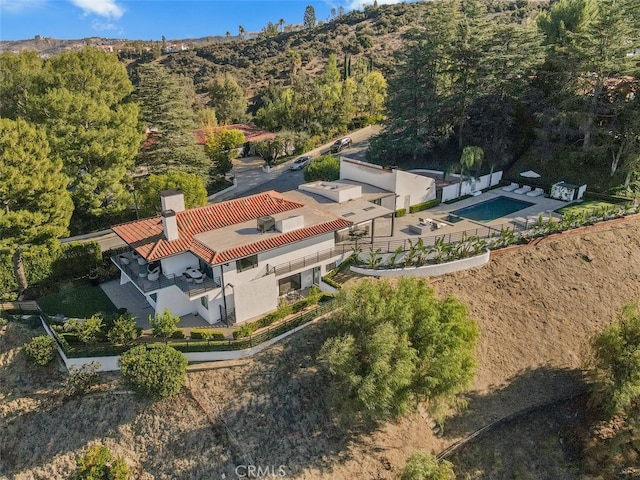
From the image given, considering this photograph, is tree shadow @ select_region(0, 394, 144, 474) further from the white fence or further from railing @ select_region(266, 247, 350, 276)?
the white fence

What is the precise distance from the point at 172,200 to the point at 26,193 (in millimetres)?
8114

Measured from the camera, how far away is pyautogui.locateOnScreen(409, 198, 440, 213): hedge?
119 ft

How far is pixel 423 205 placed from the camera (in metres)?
36.8

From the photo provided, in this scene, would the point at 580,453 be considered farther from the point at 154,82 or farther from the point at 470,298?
the point at 154,82

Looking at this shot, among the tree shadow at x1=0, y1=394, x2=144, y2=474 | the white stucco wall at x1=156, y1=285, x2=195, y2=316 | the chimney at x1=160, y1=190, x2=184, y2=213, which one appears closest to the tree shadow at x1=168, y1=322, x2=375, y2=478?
the tree shadow at x1=0, y1=394, x2=144, y2=474

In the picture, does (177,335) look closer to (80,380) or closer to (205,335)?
(205,335)

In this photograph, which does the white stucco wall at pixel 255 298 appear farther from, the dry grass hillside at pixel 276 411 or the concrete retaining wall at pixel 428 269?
the concrete retaining wall at pixel 428 269

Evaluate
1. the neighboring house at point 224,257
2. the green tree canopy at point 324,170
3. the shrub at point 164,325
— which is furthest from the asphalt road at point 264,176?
the shrub at point 164,325

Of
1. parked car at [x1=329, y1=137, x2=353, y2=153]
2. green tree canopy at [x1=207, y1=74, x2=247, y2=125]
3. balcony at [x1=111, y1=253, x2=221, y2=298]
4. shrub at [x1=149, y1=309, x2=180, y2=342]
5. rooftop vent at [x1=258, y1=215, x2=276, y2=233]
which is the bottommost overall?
shrub at [x1=149, y1=309, x2=180, y2=342]

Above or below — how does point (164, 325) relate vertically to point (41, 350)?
above

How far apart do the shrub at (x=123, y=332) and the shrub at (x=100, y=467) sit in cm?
528

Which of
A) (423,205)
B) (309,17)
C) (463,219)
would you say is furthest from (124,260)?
(309,17)

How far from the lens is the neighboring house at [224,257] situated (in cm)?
2448

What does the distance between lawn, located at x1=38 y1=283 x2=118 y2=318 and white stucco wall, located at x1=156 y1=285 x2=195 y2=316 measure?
3.79m
